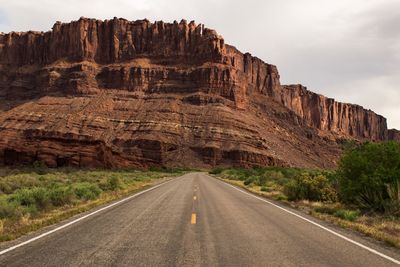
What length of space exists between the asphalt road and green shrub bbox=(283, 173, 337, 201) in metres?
7.28

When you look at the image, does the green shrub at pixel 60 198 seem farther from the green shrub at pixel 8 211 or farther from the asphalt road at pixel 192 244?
the asphalt road at pixel 192 244

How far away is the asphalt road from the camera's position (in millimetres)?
7770

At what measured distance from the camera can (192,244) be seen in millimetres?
9305

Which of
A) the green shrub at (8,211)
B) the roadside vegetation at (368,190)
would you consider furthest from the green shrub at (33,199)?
the roadside vegetation at (368,190)

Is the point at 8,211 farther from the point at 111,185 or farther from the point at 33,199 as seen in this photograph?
the point at 111,185

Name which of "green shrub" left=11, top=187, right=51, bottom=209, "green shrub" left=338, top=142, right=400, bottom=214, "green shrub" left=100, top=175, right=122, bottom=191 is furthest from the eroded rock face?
"green shrub" left=338, top=142, right=400, bottom=214

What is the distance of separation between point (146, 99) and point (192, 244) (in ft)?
415

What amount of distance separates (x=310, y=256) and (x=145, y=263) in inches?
120

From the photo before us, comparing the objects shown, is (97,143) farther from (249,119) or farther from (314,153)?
(314,153)

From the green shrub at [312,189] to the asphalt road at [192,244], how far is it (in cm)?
728

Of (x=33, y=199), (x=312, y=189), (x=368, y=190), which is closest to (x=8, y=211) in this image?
(x=33, y=199)

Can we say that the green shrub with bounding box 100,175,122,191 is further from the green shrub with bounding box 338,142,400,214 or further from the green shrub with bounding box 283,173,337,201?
the green shrub with bounding box 338,142,400,214

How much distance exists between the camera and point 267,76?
199375 millimetres

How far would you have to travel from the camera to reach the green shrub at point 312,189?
20.8 meters
